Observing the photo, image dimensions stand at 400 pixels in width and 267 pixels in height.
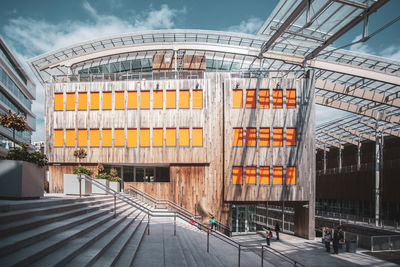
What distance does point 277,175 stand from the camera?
2350 cm

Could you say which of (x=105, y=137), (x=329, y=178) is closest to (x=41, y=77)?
(x=105, y=137)

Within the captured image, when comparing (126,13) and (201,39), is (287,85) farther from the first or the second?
(126,13)

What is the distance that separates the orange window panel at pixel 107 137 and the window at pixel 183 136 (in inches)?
224

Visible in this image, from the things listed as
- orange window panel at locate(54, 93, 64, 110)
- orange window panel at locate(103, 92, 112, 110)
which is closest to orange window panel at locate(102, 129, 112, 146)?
orange window panel at locate(103, 92, 112, 110)

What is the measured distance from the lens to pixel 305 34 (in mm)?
21312

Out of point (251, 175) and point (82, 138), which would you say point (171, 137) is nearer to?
point (251, 175)

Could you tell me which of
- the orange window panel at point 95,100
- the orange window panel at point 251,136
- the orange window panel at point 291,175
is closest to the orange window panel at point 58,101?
the orange window panel at point 95,100

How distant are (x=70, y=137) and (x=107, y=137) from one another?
3.09 m

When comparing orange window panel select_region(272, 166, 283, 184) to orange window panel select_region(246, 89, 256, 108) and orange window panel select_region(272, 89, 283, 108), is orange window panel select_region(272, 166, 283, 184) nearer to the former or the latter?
orange window panel select_region(272, 89, 283, 108)

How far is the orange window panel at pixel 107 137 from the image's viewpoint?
79.3ft

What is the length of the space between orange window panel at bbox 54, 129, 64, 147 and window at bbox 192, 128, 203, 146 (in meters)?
10.8

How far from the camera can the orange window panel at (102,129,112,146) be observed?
79.3 ft

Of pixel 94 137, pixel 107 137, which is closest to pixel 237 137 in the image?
pixel 107 137

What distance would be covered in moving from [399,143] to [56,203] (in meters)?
37.6
